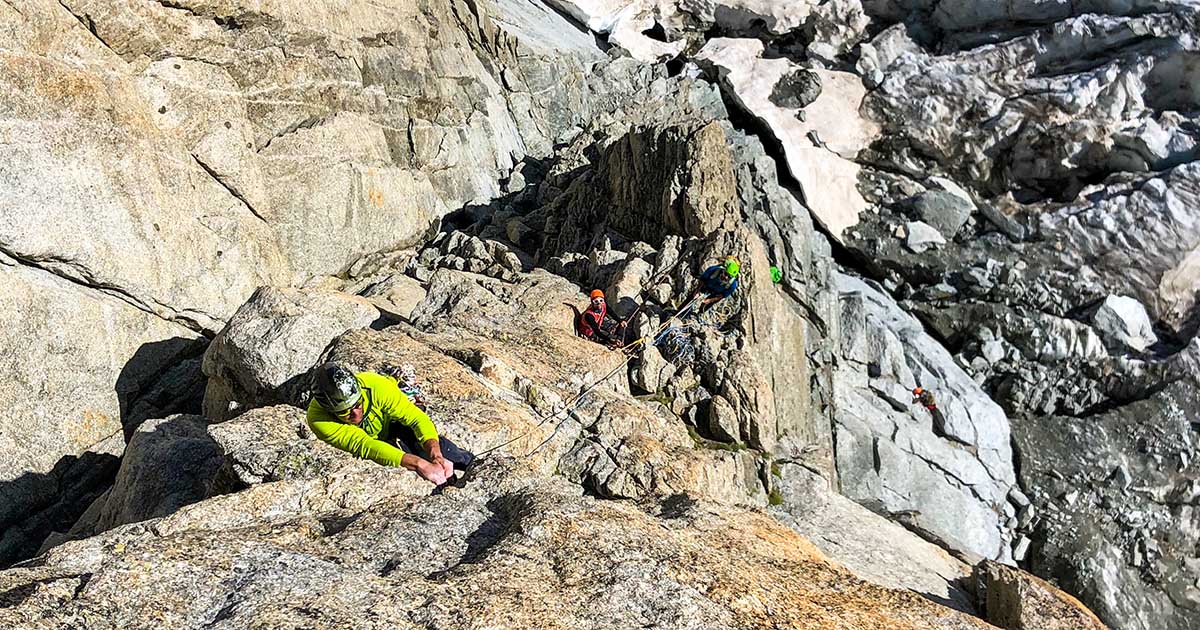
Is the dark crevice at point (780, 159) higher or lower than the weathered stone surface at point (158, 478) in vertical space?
higher

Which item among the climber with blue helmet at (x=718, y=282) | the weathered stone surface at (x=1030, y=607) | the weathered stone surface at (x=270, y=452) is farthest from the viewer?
the climber with blue helmet at (x=718, y=282)

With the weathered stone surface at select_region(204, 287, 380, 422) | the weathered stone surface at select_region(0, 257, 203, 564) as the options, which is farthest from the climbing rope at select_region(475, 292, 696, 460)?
the weathered stone surface at select_region(0, 257, 203, 564)

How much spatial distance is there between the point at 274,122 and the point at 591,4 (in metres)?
26.6

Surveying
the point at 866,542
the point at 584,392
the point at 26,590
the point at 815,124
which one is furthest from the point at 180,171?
the point at 815,124

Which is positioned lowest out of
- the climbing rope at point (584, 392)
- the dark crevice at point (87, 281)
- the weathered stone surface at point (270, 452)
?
the dark crevice at point (87, 281)

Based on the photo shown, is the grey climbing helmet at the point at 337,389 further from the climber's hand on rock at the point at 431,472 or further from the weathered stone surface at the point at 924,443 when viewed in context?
the weathered stone surface at the point at 924,443

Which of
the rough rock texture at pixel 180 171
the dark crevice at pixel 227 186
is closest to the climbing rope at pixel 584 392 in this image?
the rough rock texture at pixel 180 171

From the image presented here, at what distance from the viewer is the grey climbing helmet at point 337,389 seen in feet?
40.4

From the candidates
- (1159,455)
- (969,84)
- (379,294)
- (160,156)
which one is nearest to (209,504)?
(379,294)

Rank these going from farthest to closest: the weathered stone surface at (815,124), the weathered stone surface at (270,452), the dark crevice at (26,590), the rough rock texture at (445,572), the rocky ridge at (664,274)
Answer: the weathered stone surface at (815,124), the rocky ridge at (664,274), the weathered stone surface at (270,452), the rough rock texture at (445,572), the dark crevice at (26,590)

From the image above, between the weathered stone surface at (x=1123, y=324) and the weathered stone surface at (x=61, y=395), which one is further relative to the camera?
the weathered stone surface at (x=1123, y=324)

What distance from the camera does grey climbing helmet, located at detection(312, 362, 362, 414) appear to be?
12.3 metres

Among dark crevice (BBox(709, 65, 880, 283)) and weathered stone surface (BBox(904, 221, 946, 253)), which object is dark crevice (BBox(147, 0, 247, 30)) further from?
weathered stone surface (BBox(904, 221, 946, 253))

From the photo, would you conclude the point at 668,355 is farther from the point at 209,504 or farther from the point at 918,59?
the point at 918,59
